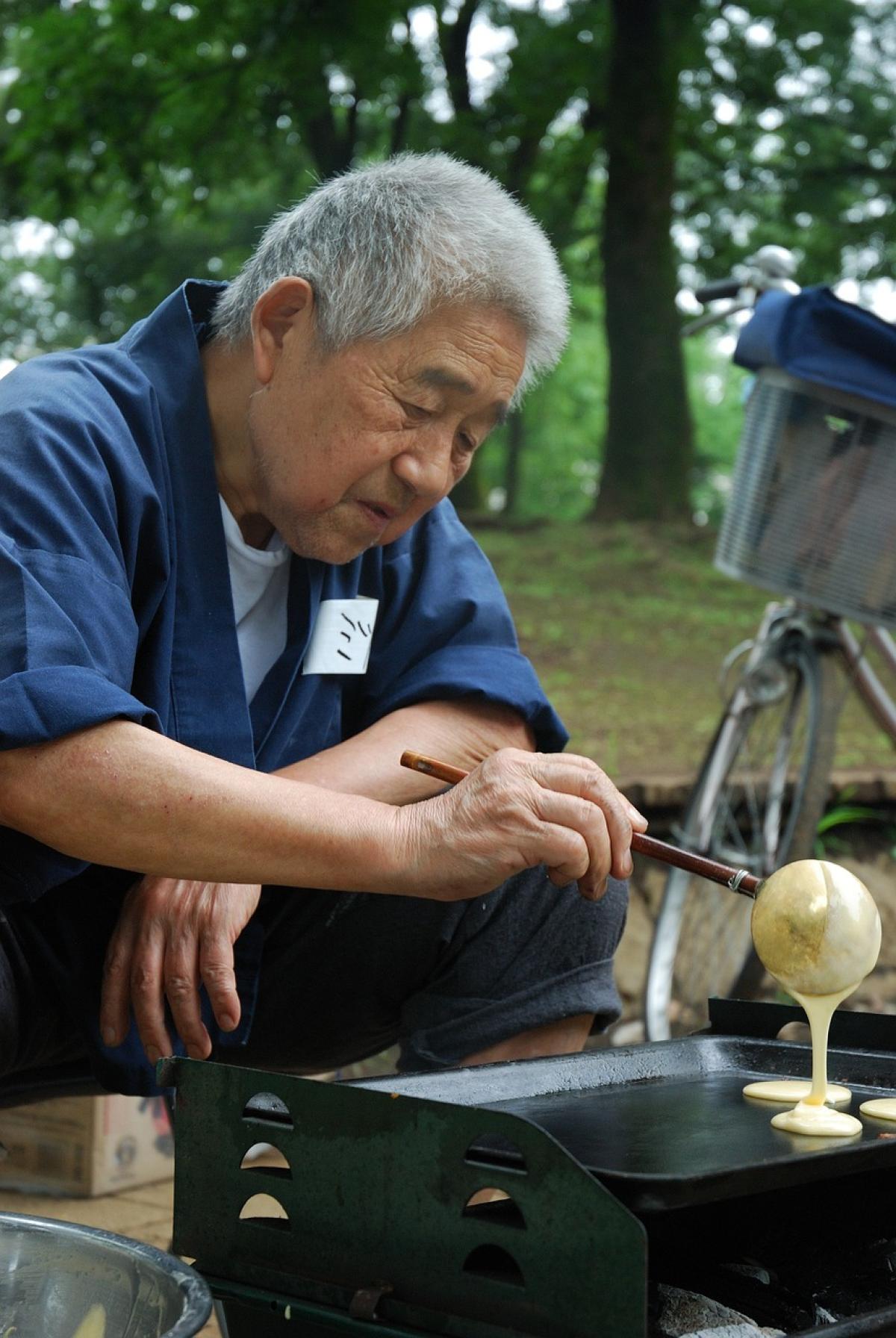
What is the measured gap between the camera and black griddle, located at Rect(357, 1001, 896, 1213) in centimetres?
122

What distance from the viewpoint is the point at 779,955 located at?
5.36ft

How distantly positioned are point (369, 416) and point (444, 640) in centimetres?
44

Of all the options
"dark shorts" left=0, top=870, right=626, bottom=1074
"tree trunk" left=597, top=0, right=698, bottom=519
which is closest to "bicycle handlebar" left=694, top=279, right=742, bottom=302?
"dark shorts" left=0, top=870, right=626, bottom=1074

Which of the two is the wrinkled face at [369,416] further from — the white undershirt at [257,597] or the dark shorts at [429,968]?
the dark shorts at [429,968]

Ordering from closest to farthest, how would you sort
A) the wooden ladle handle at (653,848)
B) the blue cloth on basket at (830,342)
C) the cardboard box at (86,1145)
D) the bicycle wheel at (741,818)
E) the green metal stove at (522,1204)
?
the green metal stove at (522,1204) → the wooden ladle handle at (653,848) → the cardboard box at (86,1145) → the blue cloth on basket at (830,342) → the bicycle wheel at (741,818)

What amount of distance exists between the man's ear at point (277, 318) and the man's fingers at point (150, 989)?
2.42 ft

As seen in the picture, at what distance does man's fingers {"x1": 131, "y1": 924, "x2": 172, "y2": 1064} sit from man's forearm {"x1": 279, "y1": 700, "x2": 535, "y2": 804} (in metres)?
0.29

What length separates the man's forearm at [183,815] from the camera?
157cm

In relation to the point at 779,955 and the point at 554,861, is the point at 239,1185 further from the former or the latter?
the point at 779,955

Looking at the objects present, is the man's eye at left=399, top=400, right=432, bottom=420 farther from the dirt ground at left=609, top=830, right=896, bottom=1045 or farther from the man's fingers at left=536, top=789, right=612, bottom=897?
the dirt ground at left=609, top=830, right=896, bottom=1045

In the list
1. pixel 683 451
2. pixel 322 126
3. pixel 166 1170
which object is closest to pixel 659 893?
pixel 166 1170

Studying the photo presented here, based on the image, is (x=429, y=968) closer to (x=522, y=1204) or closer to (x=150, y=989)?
(x=150, y=989)

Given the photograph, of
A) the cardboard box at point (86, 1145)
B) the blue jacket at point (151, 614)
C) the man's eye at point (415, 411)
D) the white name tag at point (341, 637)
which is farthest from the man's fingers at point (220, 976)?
the cardboard box at point (86, 1145)

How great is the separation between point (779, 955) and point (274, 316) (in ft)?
3.35
